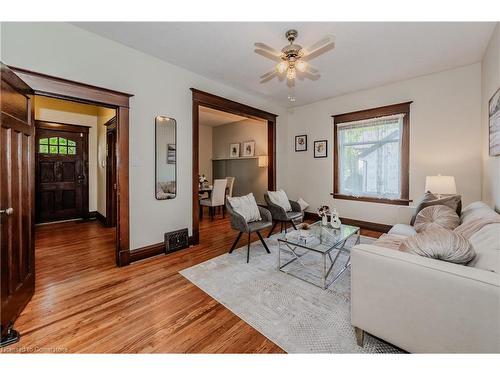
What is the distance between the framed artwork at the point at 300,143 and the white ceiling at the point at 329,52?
63.2 inches

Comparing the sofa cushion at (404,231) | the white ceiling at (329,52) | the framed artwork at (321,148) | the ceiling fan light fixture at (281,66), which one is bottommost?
the sofa cushion at (404,231)

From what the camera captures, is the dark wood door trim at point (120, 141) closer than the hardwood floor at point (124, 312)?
No

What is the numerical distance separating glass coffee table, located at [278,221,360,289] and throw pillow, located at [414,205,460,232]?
701mm

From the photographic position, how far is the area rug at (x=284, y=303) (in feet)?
5.07

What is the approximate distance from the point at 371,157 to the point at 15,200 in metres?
4.94

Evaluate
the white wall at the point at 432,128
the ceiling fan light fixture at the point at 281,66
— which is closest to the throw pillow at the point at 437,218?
the white wall at the point at 432,128

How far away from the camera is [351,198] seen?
461 cm

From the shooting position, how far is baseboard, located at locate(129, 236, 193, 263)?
2.91 meters

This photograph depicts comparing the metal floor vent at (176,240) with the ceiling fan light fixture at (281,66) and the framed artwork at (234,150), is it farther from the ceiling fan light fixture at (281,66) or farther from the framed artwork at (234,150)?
the framed artwork at (234,150)

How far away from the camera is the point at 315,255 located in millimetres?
3037

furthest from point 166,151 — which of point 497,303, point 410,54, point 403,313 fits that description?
point 410,54

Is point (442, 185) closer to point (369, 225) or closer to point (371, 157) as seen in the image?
point (371, 157)

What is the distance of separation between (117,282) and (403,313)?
101 inches

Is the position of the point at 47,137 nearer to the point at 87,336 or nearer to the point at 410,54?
the point at 87,336
